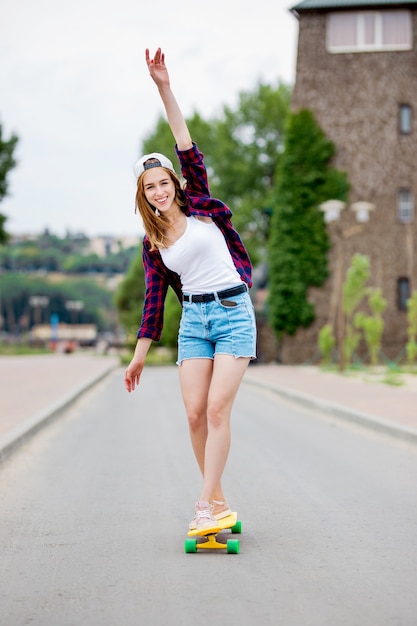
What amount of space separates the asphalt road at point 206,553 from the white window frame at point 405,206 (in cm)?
2583

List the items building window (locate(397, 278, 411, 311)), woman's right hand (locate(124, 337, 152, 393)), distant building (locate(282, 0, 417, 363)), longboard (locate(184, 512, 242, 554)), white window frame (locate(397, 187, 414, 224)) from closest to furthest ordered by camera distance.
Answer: longboard (locate(184, 512, 242, 554)) → woman's right hand (locate(124, 337, 152, 393)) → distant building (locate(282, 0, 417, 363)) → white window frame (locate(397, 187, 414, 224)) → building window (locate(397, 278, 411, 311))

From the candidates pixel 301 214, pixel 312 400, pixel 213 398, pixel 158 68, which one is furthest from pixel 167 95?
pixel 301 214

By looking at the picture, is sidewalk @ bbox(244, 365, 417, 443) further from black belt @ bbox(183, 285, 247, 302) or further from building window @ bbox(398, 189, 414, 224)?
building window @ bbox(398, 189, 414, 224)

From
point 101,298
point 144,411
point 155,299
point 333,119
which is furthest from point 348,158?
point 101,298

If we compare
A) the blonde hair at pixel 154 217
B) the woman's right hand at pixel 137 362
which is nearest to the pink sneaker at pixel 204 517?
the woman's right hand at pixel 137 362

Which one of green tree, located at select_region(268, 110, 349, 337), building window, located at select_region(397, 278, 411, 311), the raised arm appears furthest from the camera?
building window, located at select_region(397, 278, 411, 311)

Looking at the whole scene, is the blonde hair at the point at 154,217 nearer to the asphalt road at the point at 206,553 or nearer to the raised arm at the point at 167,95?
the raised arm at the point at 167,95

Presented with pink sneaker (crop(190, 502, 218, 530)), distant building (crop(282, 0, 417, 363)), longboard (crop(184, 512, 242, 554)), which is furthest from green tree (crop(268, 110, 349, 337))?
pink sneaker (crop(190, 502, 218, 530))

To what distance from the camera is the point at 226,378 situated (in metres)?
5.17

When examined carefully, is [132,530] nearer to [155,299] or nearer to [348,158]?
[155,299]

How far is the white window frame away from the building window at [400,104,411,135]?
2.02 m

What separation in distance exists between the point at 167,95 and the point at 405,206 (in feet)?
104

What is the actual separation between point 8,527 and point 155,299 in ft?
5.21

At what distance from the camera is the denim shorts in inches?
204
